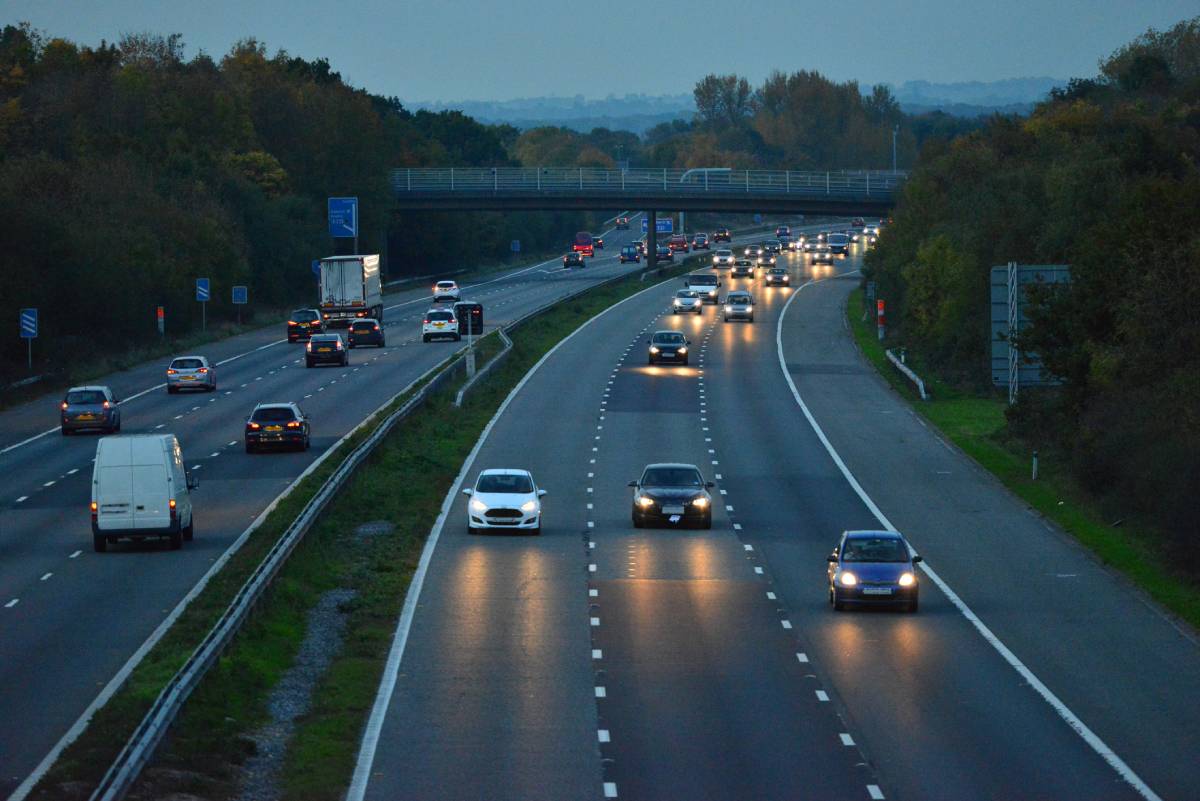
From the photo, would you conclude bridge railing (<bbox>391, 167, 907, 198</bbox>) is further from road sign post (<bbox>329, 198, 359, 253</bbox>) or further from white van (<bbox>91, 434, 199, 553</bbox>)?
white van (<bbox>91, 434, 199, 553</bbox>)

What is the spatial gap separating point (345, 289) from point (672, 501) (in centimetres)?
5630

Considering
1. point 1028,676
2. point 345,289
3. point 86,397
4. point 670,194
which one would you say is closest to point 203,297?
point 345,289

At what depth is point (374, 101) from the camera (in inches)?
7377

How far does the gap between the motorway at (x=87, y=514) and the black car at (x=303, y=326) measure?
4.20ft

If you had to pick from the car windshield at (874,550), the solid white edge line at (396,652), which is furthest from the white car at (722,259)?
the car windshield at (874,550)

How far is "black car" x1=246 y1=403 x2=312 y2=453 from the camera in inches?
2051

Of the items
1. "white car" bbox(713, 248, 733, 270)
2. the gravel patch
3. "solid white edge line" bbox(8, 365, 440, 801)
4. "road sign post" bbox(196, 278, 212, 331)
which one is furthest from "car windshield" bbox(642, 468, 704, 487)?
"white car" bbox(713, 248, 733, 270)

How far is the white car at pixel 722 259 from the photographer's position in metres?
151

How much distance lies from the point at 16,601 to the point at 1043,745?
1815 cm

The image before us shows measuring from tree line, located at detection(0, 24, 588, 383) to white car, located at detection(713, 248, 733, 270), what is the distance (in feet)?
74.7

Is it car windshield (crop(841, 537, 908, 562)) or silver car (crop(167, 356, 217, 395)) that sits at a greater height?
car windshield (crop(841, 537, 908, 562))

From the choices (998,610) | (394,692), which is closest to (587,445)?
(998,610)

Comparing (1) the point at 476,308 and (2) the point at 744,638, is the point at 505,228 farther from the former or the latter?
(2) the point at 744,638

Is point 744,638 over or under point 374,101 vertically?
under
